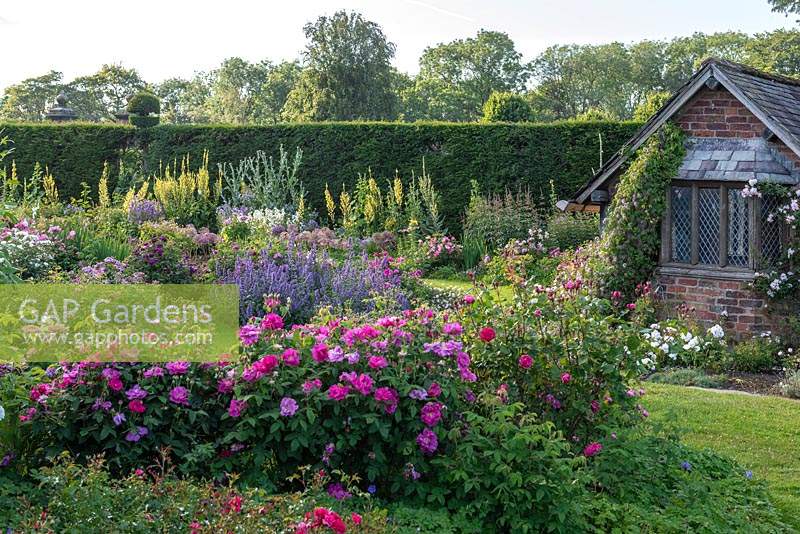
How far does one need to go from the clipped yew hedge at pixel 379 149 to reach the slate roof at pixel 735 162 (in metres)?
5.29

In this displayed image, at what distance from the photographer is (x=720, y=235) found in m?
9.06

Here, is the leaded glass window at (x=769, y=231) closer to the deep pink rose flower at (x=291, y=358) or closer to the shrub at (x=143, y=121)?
the deep pink rose flower at (x=291, y=358)

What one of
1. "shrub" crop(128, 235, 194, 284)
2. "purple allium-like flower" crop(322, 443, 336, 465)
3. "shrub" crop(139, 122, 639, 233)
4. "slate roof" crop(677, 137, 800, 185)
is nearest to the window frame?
"slate roof" crop(677, 137, 800, 185)

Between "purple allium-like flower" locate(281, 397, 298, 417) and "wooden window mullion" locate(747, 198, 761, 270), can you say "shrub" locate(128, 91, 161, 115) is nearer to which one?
"wooden window mullion" locate(747, 198, 761, 270)

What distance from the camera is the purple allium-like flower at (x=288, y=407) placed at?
3832 millimetres

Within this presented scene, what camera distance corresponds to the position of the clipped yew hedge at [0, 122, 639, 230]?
48.5ft

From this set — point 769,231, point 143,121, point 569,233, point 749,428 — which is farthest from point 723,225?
point 143,121

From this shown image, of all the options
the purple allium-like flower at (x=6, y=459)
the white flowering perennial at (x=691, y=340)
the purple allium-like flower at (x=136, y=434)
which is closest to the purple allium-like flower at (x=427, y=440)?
the purple allium-like flower at (x=136, y=434)

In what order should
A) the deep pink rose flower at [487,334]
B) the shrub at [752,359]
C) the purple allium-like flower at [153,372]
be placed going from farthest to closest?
the shrub at [752,359] → the deep pink rose flower at [487,334] → the purple allium-like flower at [153,372]

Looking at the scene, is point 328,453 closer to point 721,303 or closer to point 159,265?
point 159,265

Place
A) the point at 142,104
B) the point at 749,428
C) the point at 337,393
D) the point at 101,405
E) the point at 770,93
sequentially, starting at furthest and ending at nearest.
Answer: the point at 142,104 → the point at 770,93 → the point at 749,428 → the point at 101,405 → the point at 337,393

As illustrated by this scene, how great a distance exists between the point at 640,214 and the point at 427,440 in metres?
6.02

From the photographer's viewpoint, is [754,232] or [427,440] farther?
[754,232]

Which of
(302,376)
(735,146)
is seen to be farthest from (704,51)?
(302,376)
